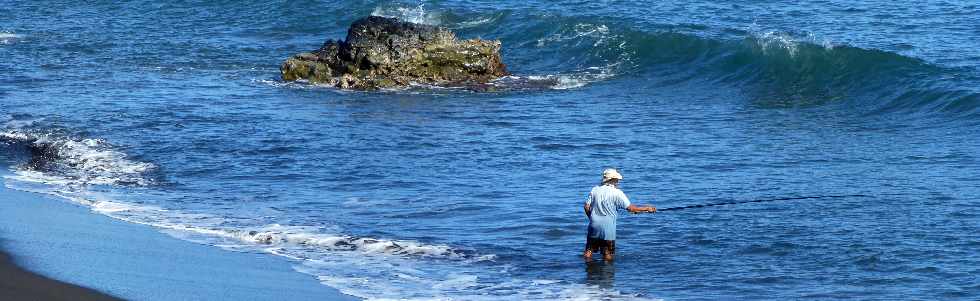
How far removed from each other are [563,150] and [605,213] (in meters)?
5.73

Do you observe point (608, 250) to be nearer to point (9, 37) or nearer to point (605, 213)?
point (605, 213)

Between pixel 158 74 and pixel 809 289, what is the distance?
16.8 m

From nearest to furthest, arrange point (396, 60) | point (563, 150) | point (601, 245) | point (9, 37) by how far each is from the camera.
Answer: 1. point (601, 245)
2. point (563, 150)
3. point (396, 60)
4. point (9, 37)

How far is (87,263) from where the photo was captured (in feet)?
39.5

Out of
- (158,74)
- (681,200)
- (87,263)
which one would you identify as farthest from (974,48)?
(87,263)

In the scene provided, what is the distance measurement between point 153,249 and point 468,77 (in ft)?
41.2

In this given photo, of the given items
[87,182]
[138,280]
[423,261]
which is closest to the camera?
[138,280]

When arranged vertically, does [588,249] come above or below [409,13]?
above

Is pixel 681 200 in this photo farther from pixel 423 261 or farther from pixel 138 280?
pixel 138 280

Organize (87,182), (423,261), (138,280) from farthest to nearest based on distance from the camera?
(87,182) → (423,261) → (138,280)

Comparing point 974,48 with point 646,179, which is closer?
point 646,179

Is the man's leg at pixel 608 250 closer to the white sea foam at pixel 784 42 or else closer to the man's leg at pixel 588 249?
the man's leg at pixel 588 249

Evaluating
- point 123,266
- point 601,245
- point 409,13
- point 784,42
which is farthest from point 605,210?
point 409,13

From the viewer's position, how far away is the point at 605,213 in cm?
1277
